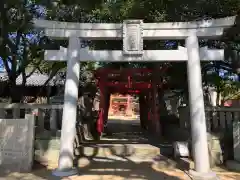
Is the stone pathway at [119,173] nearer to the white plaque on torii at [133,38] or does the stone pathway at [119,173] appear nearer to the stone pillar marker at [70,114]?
the stone pillar marker at [70,114]

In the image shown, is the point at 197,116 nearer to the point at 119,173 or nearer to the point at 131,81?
the point at 119,173

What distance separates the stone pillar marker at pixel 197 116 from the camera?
20.7ft

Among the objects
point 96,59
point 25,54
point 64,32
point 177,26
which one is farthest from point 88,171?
point 25,54

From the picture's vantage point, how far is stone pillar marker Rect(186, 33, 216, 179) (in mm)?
6301

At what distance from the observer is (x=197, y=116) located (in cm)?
651

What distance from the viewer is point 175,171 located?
6.96m

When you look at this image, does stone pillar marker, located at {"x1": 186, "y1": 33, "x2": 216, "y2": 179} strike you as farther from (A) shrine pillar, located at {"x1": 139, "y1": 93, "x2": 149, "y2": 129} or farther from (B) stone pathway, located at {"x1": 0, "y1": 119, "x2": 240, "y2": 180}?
(A) shrine pillar, located at {"x1": 139, "y1": 93, "x2": 149, "y2": 129}

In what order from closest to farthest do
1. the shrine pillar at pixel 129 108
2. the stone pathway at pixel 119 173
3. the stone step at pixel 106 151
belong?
the stone pathway at pixel 119 173 < the stone step at pixel 106 151 < the shrine pillar at pixel 129 108

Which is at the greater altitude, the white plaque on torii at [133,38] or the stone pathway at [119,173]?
the white plaque on torii at [133,38]

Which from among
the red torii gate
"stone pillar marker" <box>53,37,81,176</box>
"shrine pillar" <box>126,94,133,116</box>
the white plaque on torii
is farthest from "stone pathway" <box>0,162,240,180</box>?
"shrine pillar" <box>126,94,133,116</box>

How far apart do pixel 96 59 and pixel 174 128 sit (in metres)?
4.95

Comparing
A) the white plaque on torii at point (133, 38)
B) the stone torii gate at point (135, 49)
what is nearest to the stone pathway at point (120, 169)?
the stone torii gate at point (135, 49)

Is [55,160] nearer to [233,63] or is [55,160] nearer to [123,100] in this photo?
[233,63]

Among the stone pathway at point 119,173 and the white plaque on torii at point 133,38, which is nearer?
the stone pathway at point 119,173
